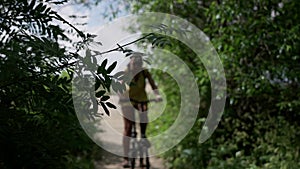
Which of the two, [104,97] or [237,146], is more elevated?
[104,97]

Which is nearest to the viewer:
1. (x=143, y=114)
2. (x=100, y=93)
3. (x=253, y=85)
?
(x=100, y=93)

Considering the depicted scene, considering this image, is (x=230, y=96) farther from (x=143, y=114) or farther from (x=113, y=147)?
(x=113, y=147)

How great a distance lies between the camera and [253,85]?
4.70 metres

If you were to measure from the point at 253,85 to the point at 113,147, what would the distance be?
2.32 meters

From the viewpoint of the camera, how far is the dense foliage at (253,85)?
454 cm

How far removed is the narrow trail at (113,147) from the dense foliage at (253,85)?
32 cm

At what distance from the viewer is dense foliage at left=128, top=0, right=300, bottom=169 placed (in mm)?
4543

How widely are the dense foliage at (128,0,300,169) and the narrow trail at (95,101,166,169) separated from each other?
0.32 m

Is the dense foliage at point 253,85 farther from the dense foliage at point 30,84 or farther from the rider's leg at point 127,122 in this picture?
the dense foliage at point 30,84

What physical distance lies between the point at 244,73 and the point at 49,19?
136 inches

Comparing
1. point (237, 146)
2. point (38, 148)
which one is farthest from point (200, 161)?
point (38, 148)

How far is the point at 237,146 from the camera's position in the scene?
5.32 m

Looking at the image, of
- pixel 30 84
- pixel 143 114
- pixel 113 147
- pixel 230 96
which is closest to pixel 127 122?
pixel 143 114

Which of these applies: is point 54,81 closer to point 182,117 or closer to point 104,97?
point 104,97
